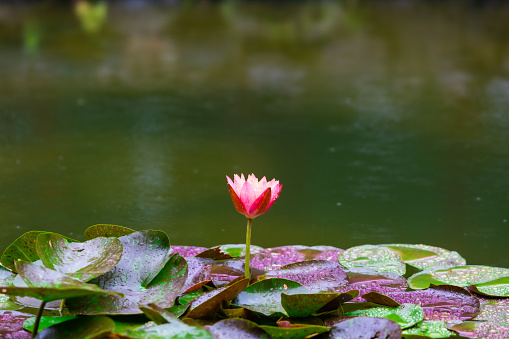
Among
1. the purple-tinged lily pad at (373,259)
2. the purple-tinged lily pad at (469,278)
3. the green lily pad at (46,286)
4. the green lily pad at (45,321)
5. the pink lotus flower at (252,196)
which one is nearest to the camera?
the green lily pad at (46,286)

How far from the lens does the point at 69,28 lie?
6.80 meters

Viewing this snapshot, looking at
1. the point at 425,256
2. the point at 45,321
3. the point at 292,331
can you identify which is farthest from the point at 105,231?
the point at 425,256

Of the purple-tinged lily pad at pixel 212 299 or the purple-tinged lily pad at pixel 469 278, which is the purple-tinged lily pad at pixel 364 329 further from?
the purple-tinged lily pad at pixel 469 278

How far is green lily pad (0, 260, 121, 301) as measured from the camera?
1.00 m

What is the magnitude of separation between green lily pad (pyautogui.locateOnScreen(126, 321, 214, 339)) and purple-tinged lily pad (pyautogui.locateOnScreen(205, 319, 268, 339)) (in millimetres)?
45

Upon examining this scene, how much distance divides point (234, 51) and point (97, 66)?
1.28m

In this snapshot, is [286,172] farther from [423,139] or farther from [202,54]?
[202,54]

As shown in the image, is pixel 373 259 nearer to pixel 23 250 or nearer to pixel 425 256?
pixel 425 256

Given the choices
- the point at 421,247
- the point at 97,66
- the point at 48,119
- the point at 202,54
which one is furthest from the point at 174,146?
the point at 202,54

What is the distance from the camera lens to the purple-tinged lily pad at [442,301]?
4.09ft

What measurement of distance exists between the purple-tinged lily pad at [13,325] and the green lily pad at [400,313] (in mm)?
580

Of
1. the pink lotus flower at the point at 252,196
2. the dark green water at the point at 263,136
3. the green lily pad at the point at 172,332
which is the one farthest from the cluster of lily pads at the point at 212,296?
the dark green water at the point at 263,136

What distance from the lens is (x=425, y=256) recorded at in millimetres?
1547

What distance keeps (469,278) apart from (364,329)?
40cm
